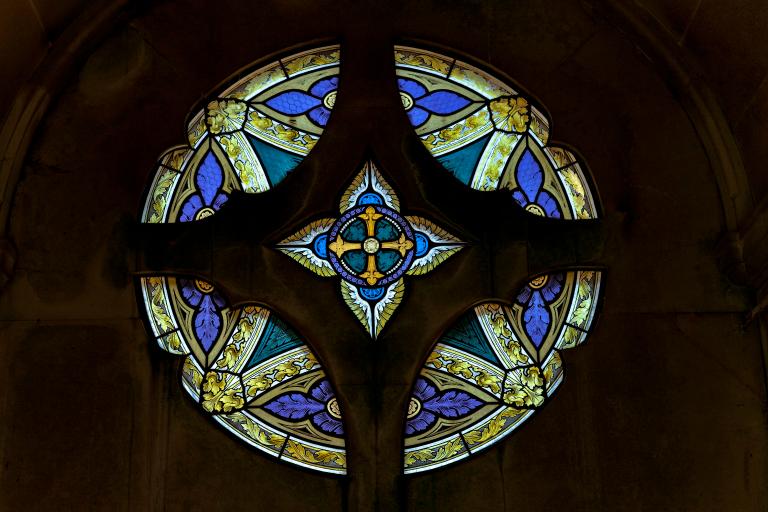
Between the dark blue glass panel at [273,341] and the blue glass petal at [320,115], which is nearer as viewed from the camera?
the dark blue glass panel at [273,341]

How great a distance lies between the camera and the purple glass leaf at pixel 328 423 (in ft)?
28.1

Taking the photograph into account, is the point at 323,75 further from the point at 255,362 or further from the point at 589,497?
the point at 589,497

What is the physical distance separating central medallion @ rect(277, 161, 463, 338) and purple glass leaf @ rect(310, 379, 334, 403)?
17.7 inches

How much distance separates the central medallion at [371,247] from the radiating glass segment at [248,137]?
18.0 inches

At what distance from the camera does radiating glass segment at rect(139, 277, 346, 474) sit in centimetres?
854

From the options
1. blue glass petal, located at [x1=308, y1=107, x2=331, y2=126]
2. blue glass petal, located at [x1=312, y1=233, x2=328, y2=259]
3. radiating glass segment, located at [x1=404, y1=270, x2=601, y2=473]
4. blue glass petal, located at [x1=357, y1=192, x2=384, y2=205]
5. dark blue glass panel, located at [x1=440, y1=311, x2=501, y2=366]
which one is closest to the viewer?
radiating glass segment, located at [x1=404, y1=270, x2=601, y2=473]

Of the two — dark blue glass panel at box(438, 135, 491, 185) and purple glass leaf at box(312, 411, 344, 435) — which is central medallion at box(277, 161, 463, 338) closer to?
dark blue glass panel at box(438, 135, 491, 185)

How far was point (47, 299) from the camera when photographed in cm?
863

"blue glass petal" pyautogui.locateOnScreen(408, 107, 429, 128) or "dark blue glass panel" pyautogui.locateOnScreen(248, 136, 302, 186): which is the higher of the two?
"blue glass petal" pyautogui.locateOnScreen(408, 107, 429, 128)

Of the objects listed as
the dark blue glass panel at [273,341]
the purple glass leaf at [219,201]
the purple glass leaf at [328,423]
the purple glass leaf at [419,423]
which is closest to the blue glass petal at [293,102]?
the purple glass leaf at [219,201]

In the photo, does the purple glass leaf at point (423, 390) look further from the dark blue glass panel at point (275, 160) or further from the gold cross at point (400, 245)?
the dark blue glass panel at point (275, 160)

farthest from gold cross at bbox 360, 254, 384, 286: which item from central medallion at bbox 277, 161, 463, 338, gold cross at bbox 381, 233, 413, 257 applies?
gold cross at bbox 381, 233, 413, 257

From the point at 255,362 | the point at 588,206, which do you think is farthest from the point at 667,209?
the point at 255,362

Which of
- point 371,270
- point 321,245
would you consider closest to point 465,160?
point 371,270
